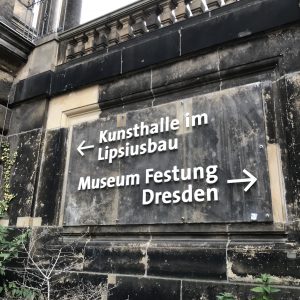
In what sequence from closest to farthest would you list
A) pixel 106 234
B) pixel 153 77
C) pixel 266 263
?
1. pixel 266 263
2. pixel 106 234
3. pixel 153 77

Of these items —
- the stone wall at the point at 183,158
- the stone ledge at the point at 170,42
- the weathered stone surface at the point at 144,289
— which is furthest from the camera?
the stone ledge at the point at 170,42

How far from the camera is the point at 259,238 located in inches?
140

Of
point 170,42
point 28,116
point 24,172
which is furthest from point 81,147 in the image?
point 170,42

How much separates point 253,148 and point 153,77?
1699 mm

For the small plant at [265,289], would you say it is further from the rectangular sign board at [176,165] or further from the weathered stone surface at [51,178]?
the weathered stone surface at [51,178]

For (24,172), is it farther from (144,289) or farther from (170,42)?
(170,42)

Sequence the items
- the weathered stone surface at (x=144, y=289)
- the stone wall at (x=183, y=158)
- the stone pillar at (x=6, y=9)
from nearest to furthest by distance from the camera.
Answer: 1. the stone wall at (x=183, y=158)
2. the weathered stone surface at (x=144, y=289)
3. the stone pillar at (x=6, y=9)

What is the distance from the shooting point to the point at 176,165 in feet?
13.9

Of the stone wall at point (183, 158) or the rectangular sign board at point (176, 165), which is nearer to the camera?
the stone wall at point (183, 158)

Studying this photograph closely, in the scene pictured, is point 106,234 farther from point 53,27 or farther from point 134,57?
point 53,27

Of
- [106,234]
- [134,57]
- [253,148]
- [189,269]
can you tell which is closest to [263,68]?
[253,148]

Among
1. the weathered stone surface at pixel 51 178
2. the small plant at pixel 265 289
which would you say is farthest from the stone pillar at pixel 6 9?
the small plant at pixel 265 289

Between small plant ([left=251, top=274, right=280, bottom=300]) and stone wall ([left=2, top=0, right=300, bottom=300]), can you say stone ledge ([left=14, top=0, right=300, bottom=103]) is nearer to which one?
stone wall ([left=2, top=0, right=300, bottom=300])

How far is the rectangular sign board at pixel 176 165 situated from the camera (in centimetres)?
380
